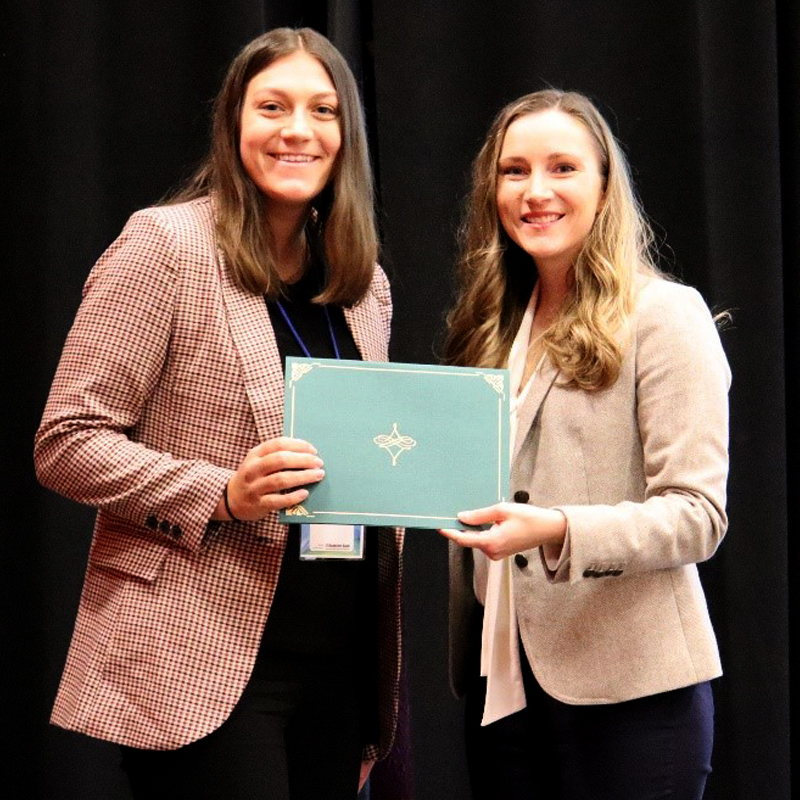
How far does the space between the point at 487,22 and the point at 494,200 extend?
111 cm

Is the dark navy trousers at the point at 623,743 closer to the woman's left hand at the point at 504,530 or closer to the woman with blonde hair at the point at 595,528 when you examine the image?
the woman with blonde hair at the point at 595,528

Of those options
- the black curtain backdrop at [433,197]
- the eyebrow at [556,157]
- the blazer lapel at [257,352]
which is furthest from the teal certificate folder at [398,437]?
the black curtain backdrop at [433,197]

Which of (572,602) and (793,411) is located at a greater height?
(793,411)

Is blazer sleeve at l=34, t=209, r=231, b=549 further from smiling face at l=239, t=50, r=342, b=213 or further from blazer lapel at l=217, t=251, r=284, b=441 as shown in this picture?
smiling face at l=239, t=50, r=342, b=213

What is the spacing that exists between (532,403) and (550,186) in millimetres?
369

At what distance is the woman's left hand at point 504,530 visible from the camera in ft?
5.87

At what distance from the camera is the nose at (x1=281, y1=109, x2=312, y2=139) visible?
1.99 m

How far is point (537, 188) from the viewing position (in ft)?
6.81

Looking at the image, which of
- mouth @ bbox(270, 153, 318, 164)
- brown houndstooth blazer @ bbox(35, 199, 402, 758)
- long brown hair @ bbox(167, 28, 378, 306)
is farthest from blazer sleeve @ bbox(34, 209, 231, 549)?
mouth @ bbox(270, 153, 318, 164)

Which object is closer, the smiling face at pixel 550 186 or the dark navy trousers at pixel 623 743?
the dark navy trousers at pixel 623 743

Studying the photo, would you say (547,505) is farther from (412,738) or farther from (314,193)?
(412,738)

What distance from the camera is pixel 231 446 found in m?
1.88

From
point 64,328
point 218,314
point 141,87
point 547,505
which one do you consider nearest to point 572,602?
point 547,505

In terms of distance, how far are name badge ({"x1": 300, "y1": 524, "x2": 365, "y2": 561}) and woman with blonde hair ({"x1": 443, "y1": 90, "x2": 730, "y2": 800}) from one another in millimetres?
194
